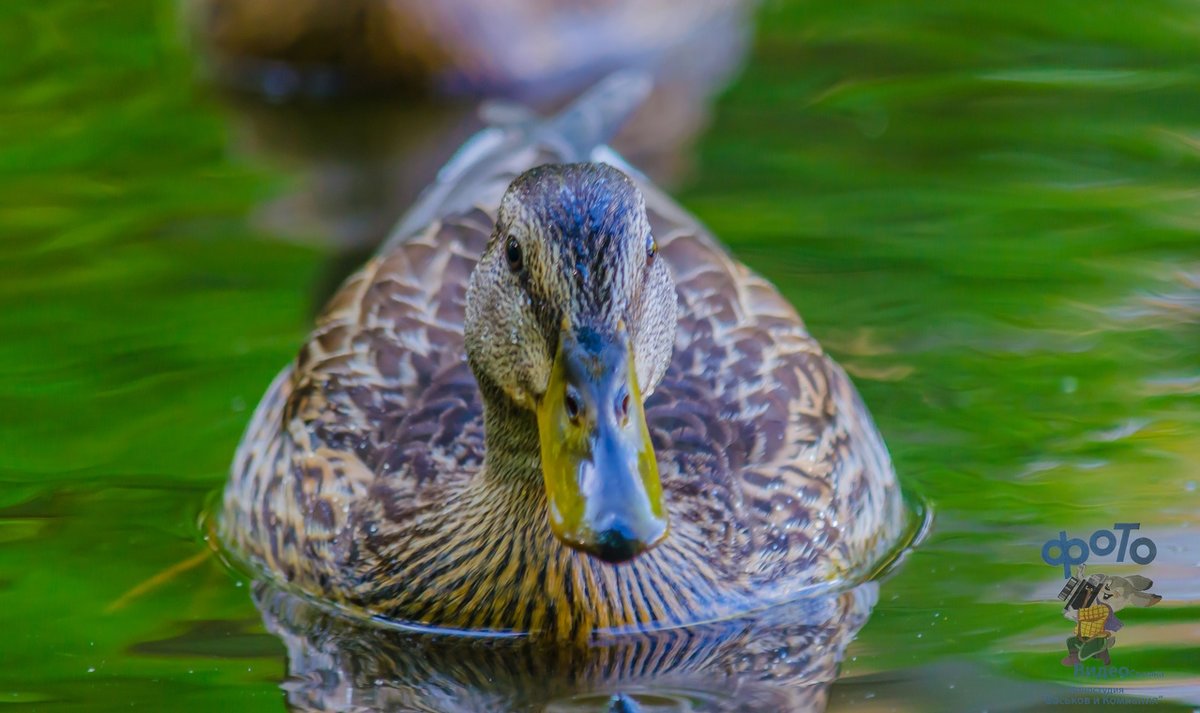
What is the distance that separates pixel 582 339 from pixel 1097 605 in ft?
5.79

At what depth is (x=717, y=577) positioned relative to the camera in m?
6.01

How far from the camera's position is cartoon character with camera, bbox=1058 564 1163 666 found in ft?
18.4

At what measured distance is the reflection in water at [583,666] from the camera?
18.0 feet

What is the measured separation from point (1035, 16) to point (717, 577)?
20.7 feet

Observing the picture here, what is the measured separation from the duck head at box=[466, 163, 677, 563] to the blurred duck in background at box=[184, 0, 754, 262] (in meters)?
4.09

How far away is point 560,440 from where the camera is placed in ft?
17.1

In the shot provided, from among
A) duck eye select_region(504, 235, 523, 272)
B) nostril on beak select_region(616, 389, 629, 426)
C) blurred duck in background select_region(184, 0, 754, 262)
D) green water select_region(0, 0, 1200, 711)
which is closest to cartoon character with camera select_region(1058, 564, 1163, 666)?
green water select_region(0, 0, 1200, 711)

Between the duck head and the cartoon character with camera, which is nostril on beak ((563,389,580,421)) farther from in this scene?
the cartoon character with camera

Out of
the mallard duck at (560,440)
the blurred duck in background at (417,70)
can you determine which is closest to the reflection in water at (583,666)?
the mallard duck at (560,440)

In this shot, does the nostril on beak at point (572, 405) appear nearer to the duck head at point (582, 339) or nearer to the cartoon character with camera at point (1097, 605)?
the duck head at point (582, 339)

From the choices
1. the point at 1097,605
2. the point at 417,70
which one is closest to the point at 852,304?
the point at 1097,605

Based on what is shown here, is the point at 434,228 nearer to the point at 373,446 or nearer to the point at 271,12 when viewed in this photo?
the point at 373,446

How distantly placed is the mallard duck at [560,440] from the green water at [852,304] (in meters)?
0.31

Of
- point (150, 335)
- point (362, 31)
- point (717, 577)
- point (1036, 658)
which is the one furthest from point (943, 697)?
point (362, 31)
